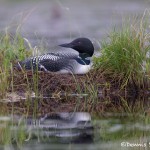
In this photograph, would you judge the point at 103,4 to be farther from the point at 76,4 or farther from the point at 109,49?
the point at 109,49

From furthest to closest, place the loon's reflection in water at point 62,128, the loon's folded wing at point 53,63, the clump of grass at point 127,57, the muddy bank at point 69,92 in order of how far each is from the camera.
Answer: the loon's folded wing at point 53,63 < the clump of grass at point 127,57 < the muddy bank at point 69,92 < the loon's reflection in water at point 62,128

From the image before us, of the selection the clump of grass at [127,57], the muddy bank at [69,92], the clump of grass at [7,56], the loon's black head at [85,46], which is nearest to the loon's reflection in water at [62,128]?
the muddy bank at [69,92]

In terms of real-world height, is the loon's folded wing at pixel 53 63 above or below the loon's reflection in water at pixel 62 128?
above

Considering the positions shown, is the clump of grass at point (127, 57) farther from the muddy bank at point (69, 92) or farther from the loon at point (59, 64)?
the loon at point (59, 64)

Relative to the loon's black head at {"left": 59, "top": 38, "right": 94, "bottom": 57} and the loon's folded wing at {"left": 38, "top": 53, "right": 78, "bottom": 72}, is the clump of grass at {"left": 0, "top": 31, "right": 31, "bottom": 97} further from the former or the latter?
the loon's black head at {"left": 59, "top": 38, "right": 94, "bottom": 57}

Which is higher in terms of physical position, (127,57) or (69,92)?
(127,57)

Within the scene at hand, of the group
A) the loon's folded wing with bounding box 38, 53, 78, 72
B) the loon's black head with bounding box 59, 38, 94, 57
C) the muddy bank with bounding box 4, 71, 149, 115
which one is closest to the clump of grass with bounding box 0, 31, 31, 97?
the muddy bank with bounding box 4, 71, 149, 115

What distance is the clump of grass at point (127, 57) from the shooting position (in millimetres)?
10078

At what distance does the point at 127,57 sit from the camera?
10.1 metres

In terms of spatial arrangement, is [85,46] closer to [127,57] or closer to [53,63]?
[53,63]

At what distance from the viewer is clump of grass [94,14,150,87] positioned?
33.1 feet

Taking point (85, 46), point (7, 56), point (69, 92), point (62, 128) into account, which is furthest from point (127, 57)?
point (62, 128)

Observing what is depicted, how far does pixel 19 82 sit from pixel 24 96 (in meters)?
0.21

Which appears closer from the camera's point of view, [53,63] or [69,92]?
[69,92]
